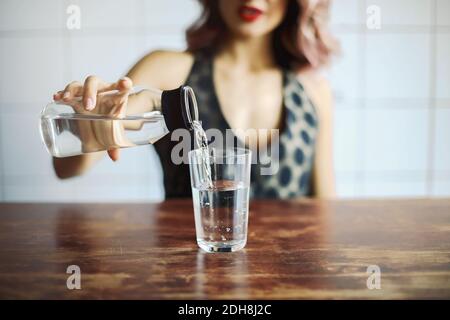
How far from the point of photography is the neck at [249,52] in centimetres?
214

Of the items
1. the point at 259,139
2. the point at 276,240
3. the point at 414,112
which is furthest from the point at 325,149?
the point at 276,240

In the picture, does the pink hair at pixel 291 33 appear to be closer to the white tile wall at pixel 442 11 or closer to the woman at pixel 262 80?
the woman at pixel 262 80

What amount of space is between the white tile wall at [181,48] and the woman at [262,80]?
0.73 feet

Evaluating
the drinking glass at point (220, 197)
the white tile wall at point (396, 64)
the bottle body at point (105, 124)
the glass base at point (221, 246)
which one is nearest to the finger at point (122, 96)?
the bottle body at point (105, 124)

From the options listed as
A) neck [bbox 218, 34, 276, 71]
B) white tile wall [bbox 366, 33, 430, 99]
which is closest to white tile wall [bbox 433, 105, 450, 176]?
white tile wall [bbox 366, 33, 430, 99]

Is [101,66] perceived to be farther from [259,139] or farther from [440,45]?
[440,45]

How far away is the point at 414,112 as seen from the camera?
95.7 inches

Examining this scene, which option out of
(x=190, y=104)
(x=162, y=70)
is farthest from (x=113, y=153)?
(x=162, y=70)

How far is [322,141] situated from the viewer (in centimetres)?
207

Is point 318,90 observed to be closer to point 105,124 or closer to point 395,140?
point 395,140

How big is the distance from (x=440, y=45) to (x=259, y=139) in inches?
42.7

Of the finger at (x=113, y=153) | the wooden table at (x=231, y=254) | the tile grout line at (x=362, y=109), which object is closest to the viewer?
the wooden table at (x=231, y=254)
